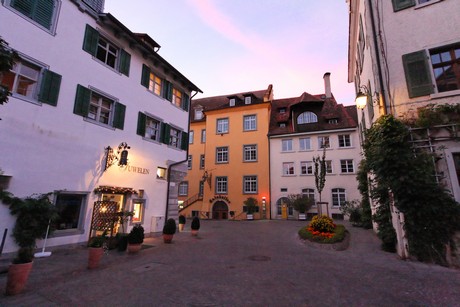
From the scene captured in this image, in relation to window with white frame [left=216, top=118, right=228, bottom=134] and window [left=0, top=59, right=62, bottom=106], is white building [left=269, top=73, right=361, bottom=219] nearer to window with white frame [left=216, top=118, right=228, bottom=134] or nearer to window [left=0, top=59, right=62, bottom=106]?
window with white frame [left=216, top=118, right=228, bottom=134]

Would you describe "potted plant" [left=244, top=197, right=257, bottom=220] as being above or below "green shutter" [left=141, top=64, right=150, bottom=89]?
below

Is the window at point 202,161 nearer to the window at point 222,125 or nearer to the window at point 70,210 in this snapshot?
the window at point 222,125

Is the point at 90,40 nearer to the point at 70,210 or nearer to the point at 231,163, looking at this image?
the point at 70,210

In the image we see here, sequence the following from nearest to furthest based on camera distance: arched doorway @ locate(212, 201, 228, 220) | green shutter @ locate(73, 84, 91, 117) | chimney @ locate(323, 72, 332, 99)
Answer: green shutter @ locate(73, 84, 91, 117), arched doorway @ locate(212, 201, 228, 220), chimney @ locate(323, 72, 332, 99)

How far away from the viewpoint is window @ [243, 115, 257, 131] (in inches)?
1203

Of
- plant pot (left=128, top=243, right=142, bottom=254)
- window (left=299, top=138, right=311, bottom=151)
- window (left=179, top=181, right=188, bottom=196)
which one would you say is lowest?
plant pot (left=128, top=243, right=142, bottom=254)

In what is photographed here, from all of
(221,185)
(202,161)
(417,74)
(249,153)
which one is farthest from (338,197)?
(417,74)

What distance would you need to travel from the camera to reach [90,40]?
445 inches

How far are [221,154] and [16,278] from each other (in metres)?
26.2

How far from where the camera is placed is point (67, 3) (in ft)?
34.3

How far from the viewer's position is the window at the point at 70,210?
9680 millimetres

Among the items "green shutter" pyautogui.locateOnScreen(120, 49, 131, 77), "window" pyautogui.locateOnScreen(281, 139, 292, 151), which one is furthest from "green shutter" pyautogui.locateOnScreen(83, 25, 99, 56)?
"window" pyautogui.locateOnScreen(281, 139, 292, 151)

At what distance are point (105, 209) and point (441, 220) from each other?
1299 cm

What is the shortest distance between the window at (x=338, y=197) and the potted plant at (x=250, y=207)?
821 centimetres
